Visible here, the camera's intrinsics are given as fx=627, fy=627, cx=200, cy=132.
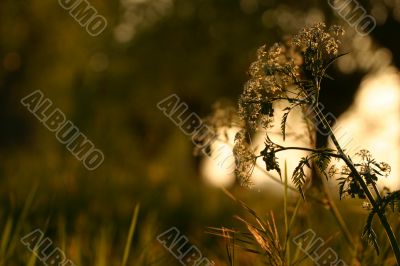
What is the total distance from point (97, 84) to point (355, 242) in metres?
22.4

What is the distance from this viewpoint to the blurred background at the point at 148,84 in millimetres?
9250

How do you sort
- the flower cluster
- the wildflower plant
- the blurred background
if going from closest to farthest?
1. the wildflower plant
2. the flower cluster
3. the blurred background

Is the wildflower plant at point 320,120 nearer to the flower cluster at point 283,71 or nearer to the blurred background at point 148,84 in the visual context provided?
the flower cluster at point 283,71

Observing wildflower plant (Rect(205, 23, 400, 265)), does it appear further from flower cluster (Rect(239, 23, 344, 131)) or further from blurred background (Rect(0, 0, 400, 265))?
blurred background (Rect(0, 0, 400, 265))

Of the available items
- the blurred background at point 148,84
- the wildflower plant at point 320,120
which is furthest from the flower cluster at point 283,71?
the blurred background at point 148,84

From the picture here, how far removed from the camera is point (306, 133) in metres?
3.45

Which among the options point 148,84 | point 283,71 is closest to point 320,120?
point 283,71

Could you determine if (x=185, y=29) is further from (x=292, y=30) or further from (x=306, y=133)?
(x=306, y=133)

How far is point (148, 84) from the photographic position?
78.0ft

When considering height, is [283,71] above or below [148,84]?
below

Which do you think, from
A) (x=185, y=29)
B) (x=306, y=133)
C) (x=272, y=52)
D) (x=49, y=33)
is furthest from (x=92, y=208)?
(x=49, y=33)

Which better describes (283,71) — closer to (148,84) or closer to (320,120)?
(320,120)

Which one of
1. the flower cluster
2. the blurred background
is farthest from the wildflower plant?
the blurred background

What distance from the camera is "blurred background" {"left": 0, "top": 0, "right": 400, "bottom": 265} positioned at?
9.25m
